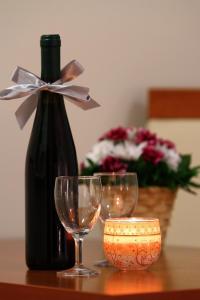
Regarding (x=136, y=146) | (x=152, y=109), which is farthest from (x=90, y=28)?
(x=136, y=146)

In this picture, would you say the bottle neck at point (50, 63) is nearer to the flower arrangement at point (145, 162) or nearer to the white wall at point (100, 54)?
the flower arrangement at point (145, 162)

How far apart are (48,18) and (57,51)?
1174mm

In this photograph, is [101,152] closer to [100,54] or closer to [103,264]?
[100,54]

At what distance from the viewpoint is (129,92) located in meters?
2.65

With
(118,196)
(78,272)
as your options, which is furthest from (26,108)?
(78,272)

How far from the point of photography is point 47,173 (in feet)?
4.25

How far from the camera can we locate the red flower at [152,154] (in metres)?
2.02

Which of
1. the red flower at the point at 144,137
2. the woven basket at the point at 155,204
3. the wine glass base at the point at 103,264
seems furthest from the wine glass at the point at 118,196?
the red flower at the point at 144,137

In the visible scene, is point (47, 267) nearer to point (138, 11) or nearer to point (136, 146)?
point (136, 146)

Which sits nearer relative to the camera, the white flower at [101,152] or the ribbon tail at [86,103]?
the ribbon tail at [86,103]

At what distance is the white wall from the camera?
7.83 feet

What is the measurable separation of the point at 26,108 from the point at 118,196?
0.76 ft

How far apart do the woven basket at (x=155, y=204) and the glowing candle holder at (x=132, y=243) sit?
674 millimetres

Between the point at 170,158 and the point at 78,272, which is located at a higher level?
the point at 170,158
